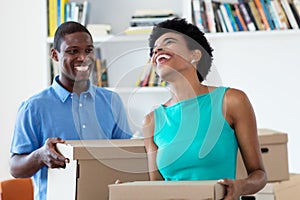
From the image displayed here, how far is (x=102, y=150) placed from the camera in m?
1.70

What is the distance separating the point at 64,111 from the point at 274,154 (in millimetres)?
728

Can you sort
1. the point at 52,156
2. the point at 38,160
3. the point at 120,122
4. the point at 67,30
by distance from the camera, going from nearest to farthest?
1. the point at 52,156
2. the point at 38,160
3. the point at 120,122
4. the point at 67,30

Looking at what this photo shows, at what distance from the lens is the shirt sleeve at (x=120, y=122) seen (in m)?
1.96

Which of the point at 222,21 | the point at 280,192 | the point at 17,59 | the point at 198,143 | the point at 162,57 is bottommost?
the point at 280,192

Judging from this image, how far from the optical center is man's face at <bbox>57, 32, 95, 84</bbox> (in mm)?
2166

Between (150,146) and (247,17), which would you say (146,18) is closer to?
(247,17)

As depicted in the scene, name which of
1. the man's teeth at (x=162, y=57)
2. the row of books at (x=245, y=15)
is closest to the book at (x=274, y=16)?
the row of books at (x=245, y=15)

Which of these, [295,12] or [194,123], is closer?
[194,123]

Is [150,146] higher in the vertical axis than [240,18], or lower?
lower

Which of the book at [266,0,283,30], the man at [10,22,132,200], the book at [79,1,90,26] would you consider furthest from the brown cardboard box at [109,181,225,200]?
the book at [79,1,90,26]

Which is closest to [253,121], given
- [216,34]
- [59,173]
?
[59,173]

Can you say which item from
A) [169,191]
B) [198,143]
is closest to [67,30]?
[198,143]

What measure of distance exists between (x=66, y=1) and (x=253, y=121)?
7.82 feet

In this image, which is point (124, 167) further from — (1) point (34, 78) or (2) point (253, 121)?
(1) point (34, 78)
